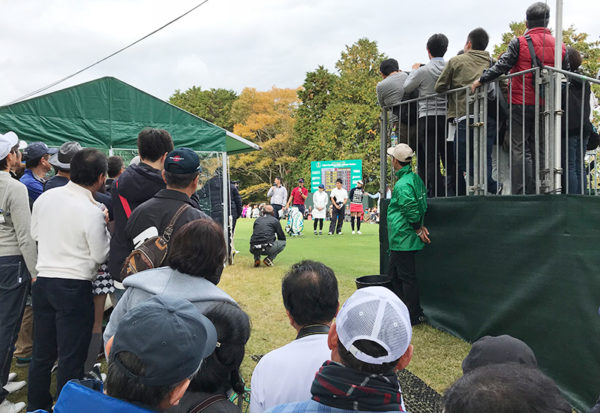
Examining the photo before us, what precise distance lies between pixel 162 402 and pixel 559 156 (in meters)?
3.50

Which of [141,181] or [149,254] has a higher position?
[141,181]

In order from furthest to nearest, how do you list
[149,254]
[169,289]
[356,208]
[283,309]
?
[356,208]
[283,309]
[149,254]
[169,289]

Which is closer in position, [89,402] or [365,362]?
[89,402]

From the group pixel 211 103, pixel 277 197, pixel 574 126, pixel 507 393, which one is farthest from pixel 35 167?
pixel 211 103

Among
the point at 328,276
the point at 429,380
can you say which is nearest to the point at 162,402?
the point at 328,276

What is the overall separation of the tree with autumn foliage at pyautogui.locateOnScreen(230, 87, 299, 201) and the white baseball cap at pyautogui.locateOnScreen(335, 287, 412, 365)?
4134 cm

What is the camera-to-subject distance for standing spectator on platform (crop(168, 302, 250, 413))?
64.5 inches

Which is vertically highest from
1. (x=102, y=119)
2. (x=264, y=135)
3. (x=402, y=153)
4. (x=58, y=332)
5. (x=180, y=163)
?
(x=264, y=135)

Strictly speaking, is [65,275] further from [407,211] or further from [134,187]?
[407,211]

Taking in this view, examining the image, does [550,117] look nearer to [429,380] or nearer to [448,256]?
[448,256]

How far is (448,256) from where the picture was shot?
4.84 metres

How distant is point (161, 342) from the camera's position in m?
1.28

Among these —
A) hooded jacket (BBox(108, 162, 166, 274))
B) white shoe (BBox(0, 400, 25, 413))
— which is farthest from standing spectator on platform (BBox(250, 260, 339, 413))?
white shoe (BBox(0, 400, 25, 413))

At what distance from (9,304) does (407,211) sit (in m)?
3.67
